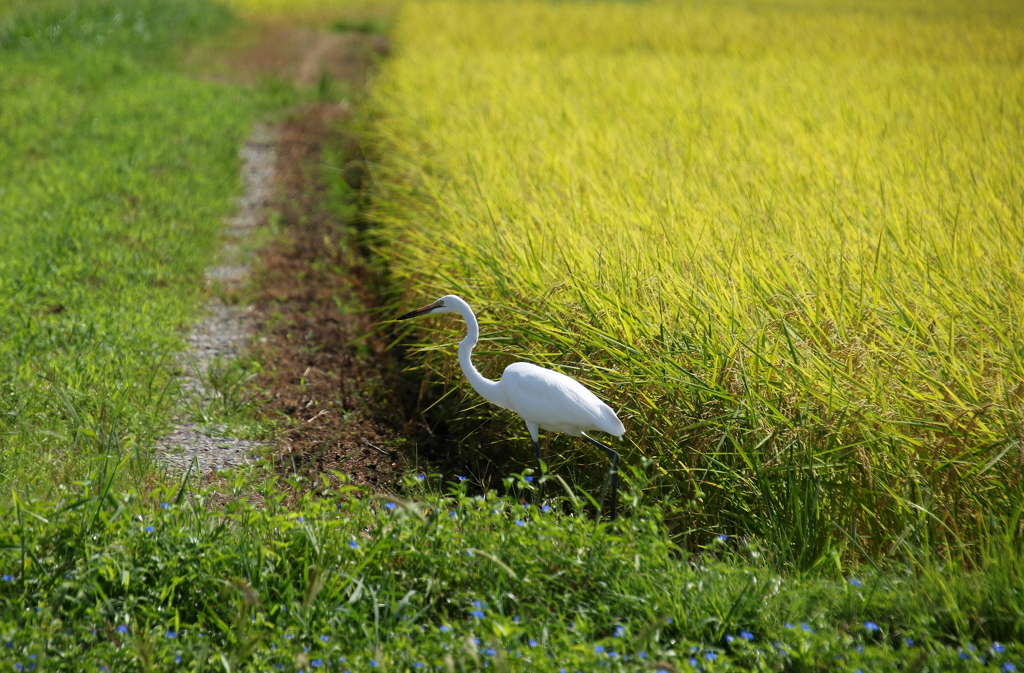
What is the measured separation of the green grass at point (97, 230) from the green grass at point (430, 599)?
1.52ft

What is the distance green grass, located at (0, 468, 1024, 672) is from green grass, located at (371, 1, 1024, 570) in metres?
0.29

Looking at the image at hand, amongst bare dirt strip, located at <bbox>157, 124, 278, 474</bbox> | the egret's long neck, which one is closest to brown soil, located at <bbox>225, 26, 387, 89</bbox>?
bare dirt strip, located at <bbox>157, 124, 278, 474</bbox>

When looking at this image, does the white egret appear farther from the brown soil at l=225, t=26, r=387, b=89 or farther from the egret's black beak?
the brown soil at l=225, t=26, r=387, b=89

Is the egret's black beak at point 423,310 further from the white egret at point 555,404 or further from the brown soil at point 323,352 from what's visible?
the brown soil at point 323,352

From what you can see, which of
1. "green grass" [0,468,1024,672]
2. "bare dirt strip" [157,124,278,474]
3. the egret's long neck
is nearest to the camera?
"green grass" [0,468,1024,672]

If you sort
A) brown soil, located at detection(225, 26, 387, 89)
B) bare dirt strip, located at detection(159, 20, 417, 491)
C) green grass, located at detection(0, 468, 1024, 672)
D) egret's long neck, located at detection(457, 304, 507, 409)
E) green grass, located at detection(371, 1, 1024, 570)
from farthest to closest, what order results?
1. brown soil, located at detection(225, 26, 387, 89)
2. bare dirt strip, located at detection(159, 20, 417, 491)
3. egret's long neck, located at detection(457, 304, 507, 409)
4. green grass, located at detection(371, 1, 1024, 570)
5. green grass, located at detection(0, 468, 1024, 672)

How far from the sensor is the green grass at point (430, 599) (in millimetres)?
1761

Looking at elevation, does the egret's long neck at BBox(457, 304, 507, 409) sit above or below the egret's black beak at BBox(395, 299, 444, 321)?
below

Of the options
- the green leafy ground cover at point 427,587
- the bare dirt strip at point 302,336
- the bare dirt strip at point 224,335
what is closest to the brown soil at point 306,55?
the bare dirt strip at point 302,336

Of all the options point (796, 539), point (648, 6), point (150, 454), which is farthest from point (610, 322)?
point (648, 6)

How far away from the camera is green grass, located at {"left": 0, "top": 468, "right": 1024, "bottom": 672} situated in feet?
5.78

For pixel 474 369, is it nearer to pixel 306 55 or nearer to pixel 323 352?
pixel 323 352

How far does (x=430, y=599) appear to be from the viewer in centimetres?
200

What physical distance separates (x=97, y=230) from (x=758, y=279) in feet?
12.4
